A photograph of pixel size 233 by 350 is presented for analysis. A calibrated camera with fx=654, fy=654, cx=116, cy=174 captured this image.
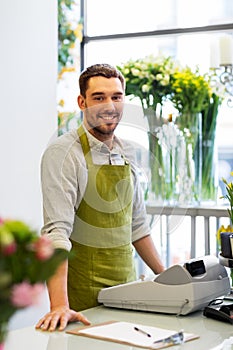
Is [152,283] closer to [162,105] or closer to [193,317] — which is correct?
[193,317]

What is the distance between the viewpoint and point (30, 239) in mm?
648

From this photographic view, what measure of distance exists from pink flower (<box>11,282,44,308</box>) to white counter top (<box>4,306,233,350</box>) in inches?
44.9

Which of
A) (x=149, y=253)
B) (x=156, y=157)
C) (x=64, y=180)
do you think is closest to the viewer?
(x=64, y=180)

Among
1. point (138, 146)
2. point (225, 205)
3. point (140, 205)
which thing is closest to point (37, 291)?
point (140, 205)

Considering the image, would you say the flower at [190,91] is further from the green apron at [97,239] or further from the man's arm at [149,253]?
the green apron at [97,239]

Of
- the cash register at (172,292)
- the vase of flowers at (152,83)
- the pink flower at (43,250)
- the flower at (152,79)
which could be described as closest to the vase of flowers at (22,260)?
the pink flower at (43,250)

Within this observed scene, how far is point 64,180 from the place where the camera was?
2.25 meters

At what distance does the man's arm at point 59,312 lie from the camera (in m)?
1.90

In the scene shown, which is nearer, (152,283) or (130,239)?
(152,283)

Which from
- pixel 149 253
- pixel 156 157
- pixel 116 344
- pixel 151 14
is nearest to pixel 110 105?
pixel 149 253

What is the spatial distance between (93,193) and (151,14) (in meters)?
2.38

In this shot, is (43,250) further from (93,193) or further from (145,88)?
(145,88)

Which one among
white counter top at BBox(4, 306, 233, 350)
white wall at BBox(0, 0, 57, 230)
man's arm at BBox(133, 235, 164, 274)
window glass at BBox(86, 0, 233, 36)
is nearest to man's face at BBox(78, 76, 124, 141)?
man's arm at BBox(133, 235, 164, 274)

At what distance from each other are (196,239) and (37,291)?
3.68 meters
